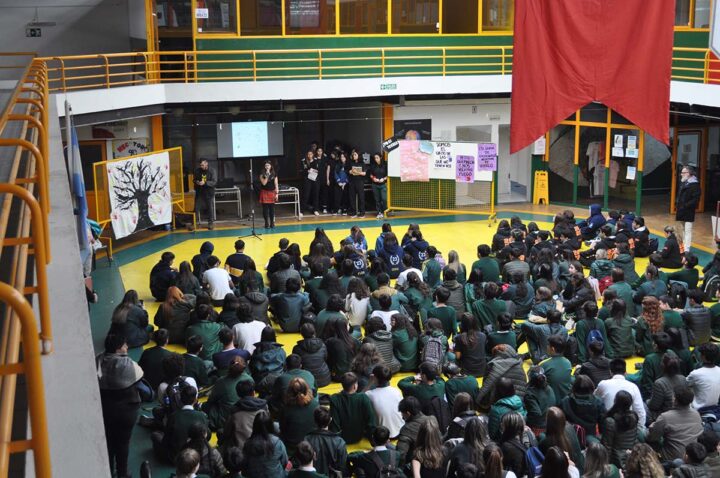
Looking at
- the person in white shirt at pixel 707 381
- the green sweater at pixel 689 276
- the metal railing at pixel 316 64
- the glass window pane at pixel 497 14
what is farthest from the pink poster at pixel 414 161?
the person in white shirt at pixel 707 381

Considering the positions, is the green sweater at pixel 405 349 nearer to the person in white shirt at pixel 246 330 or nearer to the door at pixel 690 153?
the person in white shirt at pixel 246 330

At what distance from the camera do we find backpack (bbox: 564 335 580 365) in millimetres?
10973

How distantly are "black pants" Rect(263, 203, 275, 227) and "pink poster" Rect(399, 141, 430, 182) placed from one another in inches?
140

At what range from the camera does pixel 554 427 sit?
8141 mm

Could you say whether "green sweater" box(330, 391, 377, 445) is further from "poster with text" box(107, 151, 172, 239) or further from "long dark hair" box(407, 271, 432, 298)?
"poster with text" box(107, 151, 172, 239)

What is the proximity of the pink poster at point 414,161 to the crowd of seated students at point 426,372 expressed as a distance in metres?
7.04

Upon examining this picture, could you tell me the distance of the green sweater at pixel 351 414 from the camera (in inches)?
380

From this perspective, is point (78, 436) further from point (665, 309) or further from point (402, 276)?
point (402, 276)

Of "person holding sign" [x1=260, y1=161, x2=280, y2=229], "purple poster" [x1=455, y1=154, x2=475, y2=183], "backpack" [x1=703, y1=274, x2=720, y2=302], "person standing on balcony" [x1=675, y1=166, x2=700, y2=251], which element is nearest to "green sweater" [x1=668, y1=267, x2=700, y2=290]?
"backpack" [x1=703, y1=274, x2=720, y2=302]

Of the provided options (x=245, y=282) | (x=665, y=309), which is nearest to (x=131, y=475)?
(x=245, y=282)

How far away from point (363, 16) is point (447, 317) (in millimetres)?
12987

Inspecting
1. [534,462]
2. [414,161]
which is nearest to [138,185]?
[414,161]

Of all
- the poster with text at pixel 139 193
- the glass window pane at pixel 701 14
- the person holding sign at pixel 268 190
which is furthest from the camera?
the glass window pane at pixel 701 14

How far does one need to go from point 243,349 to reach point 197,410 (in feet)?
7.03
